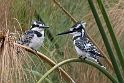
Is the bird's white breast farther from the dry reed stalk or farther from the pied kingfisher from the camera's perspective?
the dry reed stalk

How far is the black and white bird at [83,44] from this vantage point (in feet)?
9.11

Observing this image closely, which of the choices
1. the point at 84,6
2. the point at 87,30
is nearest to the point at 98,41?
the point at 87,30

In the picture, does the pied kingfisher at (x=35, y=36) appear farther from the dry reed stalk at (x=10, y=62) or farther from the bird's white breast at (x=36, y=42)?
the dry reed stalk at (x=10, y=62)

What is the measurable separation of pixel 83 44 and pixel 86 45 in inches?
1.2

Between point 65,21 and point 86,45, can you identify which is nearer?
point 86,45

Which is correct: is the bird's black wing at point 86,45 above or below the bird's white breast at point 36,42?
below

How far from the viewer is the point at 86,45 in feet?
9.43

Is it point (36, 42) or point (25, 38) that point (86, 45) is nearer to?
point (36, 42)

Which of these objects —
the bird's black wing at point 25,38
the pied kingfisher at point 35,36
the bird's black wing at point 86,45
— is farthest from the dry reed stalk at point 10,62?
the bird's black wing at point 86,45

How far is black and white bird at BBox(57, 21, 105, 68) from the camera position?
278 centimetres

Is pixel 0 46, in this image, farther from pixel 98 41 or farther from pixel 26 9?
pixel 98 41

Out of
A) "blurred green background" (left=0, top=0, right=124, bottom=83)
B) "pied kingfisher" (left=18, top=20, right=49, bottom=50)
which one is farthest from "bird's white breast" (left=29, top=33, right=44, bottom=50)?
"blurred green background" (left=0, top=0, right=124, bottom=83)

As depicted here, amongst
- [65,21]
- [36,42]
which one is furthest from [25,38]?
[65,21]

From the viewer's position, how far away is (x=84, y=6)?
3.47 m
